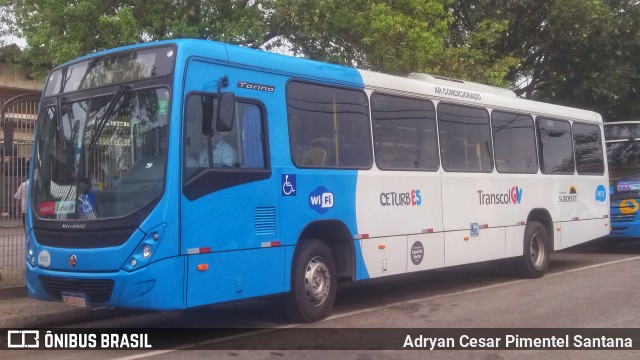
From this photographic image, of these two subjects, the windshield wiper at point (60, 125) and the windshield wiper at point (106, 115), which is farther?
the windshield wiper at point (60, 125)

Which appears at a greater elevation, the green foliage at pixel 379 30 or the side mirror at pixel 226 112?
the green foliage at pixel 379 30

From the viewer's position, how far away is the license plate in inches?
309

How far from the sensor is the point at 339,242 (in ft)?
32.3

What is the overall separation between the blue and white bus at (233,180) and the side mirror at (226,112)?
0.6 inches

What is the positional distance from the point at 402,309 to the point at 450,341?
2.12 meters

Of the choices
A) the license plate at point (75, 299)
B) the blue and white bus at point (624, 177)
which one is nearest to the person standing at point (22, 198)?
the license plate at point (75, 299)

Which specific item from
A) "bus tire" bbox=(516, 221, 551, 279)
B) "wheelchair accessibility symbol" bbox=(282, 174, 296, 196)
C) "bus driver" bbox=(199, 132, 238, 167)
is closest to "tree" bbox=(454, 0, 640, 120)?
"bus tire" bbox=(516, 221, 551, 279)

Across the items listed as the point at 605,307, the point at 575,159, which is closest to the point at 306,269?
the point at 605,307

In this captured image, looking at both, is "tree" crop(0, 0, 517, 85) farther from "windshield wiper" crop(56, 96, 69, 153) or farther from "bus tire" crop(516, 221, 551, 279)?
"windshield wiper" crop(56, 96, 69, 153)

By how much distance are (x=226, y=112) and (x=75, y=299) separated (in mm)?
2584

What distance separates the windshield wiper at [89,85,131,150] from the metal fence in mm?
3391

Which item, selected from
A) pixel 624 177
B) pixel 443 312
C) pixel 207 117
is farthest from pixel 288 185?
pixel 624 177

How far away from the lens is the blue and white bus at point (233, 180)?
303 inches

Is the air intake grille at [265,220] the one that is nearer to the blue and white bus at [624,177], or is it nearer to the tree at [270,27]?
the tree at [270,27]
